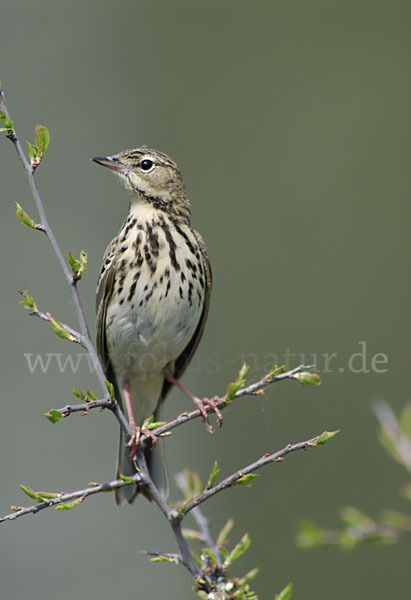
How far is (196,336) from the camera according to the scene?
513 centimetres

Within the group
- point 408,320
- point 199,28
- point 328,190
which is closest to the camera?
point 408,320

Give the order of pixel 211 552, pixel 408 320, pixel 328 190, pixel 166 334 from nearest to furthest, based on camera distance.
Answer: pixel 211 552, pixel 166 334, pixel 408 320, pixel 328 190

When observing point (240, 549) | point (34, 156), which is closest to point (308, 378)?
point (240, 549)

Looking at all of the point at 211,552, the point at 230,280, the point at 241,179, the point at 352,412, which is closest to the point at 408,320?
the point at 352,412

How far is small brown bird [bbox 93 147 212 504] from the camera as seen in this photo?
4.57 m

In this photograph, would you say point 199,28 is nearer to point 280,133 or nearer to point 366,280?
point 280,133

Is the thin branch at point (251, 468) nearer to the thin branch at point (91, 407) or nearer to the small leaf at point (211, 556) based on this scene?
the small leaf at point (211, 556)

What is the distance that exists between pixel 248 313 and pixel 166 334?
671 centimetres

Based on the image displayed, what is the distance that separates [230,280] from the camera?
11398mm

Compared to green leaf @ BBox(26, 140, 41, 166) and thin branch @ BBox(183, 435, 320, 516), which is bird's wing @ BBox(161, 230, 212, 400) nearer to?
green leaf @ BBox(26, 140, 41, 166)

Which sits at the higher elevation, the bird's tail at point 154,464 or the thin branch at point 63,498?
the thin branch at point 63,498

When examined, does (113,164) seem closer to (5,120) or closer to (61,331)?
(5,120)

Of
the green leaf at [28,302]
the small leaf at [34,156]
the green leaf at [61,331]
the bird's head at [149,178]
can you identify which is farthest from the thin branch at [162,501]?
the bird's head at [149,178]

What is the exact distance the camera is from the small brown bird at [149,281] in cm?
457
